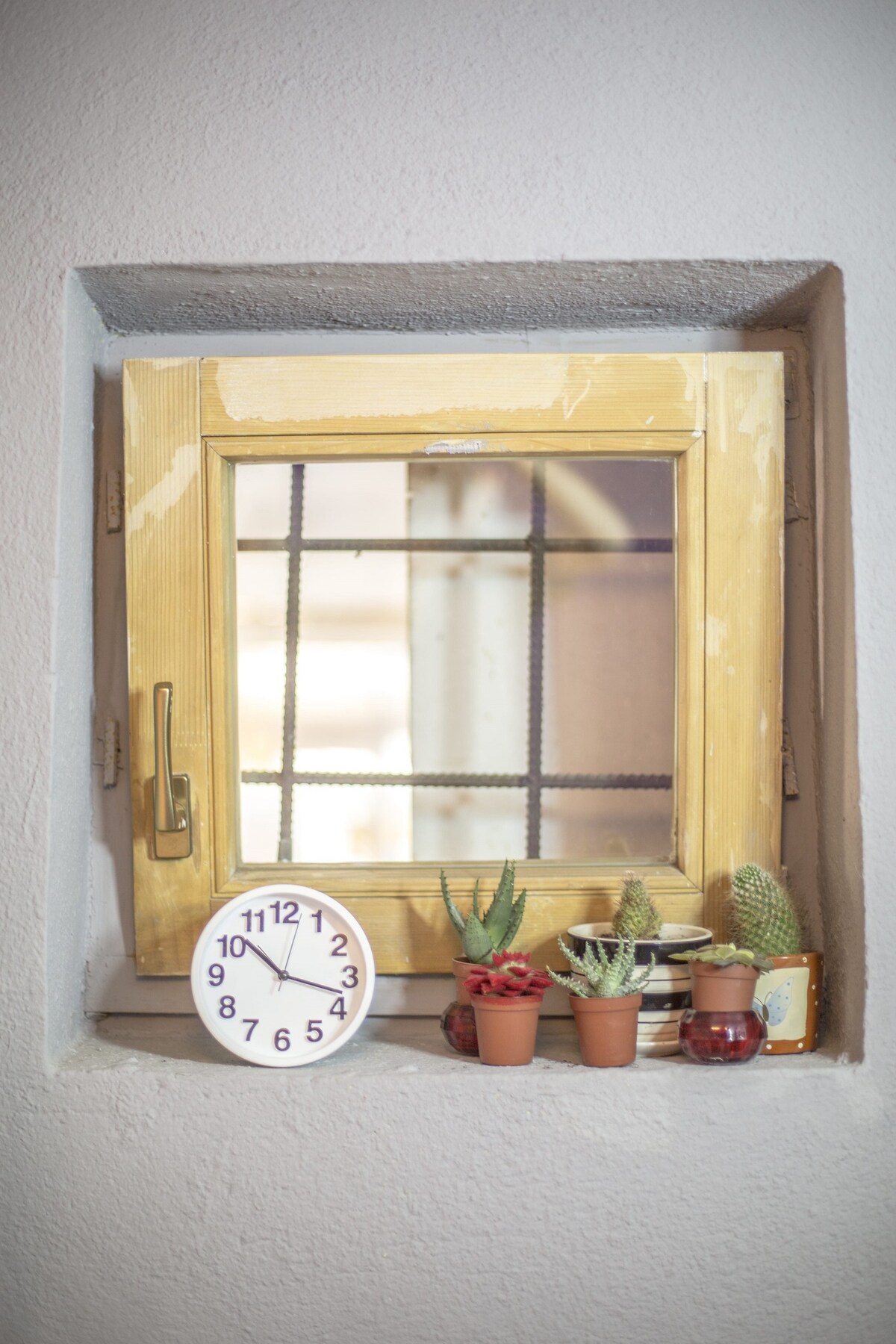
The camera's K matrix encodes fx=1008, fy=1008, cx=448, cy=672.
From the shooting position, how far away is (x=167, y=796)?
1421 mm

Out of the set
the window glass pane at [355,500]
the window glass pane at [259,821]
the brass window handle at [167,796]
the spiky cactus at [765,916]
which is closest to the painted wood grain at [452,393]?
the window glass pane at [355,500]

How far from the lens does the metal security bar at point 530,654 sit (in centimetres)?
157

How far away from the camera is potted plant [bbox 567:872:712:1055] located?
1338 millimetres

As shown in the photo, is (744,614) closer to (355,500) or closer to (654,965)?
(654,965)

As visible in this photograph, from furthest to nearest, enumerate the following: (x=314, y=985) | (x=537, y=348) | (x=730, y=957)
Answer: (x=537, y=348) → (x=314, y=985) → (x=730, y=957)

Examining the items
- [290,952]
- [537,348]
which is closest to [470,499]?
[537,348]

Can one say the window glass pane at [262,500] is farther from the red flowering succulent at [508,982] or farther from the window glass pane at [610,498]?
the red flowering succulent at [508,982]

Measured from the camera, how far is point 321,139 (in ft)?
4.46

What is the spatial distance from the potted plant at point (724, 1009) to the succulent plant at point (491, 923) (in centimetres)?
24

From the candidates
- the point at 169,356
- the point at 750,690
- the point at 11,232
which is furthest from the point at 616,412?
the point at 11,232

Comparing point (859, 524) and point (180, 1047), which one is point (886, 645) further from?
point (180, 1047)

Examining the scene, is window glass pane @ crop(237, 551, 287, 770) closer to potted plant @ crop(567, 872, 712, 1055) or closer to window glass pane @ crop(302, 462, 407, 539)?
window glass pane @ crop(302, 462, 407, 539)

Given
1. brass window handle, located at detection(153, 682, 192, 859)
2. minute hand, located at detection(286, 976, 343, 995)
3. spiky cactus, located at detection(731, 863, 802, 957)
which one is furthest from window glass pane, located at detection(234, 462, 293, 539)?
spiky cactus, located at detection(731, 863, 802, 957)

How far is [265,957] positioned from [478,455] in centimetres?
76
